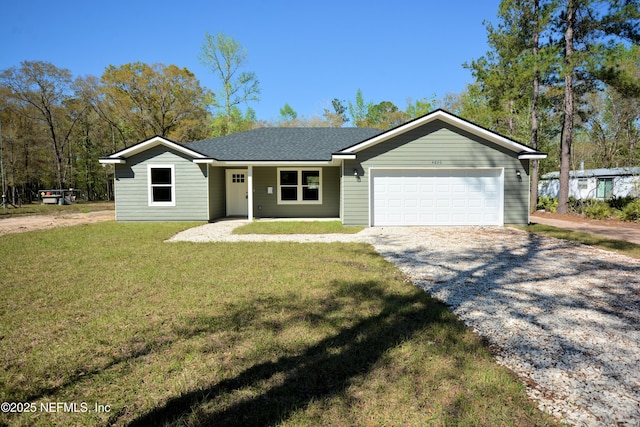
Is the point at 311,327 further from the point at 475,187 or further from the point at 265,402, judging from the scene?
the point at 475,187

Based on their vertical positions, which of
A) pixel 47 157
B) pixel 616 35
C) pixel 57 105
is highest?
pixel 57 105

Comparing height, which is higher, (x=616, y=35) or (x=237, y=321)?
(x=616, y=35)

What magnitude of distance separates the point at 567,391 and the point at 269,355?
95.9 inches

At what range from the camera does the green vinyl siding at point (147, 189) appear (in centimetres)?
1396

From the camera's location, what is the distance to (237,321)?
3.97m

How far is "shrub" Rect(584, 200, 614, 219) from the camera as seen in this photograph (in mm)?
14645

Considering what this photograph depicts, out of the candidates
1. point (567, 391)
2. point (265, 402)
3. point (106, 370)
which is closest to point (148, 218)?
point (106, 370)

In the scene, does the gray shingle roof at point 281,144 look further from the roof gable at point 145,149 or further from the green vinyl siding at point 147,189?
the green vinyl siding at point 147,189

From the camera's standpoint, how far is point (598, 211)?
1484 centimetres

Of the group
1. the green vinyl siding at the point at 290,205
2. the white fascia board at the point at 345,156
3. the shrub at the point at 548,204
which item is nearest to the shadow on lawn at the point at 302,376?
the white fascia board at the point at 345,156

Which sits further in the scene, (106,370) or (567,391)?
(106,370)

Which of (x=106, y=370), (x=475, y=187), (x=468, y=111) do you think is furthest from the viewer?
(x=468, y=111)

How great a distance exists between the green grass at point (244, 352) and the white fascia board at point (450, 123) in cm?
705

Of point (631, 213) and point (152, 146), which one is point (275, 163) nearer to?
point (152, 146)
